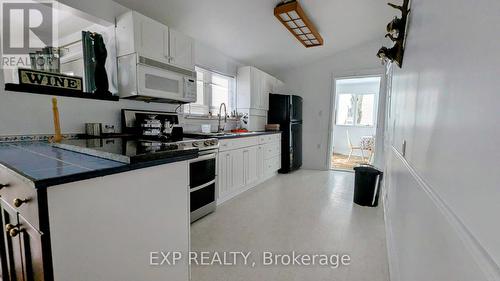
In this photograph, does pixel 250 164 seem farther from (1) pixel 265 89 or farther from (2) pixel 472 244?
(2) pixel 472 244

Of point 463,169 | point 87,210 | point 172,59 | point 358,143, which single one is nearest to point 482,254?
point 463,169

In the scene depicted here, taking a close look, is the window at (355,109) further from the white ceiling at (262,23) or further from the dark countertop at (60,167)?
the dark countertop at (60,167)

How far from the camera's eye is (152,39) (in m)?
2.23

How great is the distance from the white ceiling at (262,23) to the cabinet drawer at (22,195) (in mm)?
1997

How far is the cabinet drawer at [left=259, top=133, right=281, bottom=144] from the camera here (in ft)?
12.6

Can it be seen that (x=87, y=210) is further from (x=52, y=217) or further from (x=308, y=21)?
(x=308, y=21)

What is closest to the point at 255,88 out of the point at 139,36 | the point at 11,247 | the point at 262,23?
the point at 262,23

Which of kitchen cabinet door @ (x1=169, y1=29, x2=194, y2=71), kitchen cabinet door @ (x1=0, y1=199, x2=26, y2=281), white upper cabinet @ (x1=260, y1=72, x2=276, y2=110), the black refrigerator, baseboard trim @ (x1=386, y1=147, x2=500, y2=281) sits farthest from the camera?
the black refrigerator

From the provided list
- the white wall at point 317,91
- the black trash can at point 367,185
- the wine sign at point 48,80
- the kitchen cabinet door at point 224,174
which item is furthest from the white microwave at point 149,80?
the white wall at point 317,91

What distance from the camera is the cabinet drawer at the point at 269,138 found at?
385 centimetres

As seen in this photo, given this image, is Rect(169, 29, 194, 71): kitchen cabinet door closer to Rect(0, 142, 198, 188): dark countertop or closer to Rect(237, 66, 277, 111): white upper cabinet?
Rect(237, 66, 277, 111): white upper cabinet

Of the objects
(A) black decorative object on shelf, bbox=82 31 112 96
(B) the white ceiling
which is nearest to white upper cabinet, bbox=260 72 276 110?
(B) the white ceiling

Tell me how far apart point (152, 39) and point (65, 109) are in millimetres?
1046

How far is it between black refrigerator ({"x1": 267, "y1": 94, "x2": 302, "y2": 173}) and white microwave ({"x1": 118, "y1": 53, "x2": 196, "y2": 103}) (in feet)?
8.27
